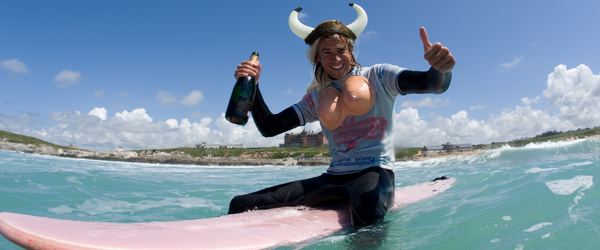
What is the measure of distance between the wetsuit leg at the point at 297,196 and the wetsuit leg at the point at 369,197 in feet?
0.79

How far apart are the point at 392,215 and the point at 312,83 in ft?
4.25

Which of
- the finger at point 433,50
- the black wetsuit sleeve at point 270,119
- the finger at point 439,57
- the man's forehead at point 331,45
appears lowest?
the black wetsuit sleeve at point 270,119

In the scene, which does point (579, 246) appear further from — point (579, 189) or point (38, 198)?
point (38, 198)

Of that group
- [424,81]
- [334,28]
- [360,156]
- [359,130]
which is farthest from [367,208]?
[334,28]

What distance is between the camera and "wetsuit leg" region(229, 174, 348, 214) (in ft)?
7.34

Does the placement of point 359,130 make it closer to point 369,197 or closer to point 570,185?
point 369,197

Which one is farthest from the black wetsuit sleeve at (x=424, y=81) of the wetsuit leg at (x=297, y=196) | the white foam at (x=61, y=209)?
the white foam at (x=61, y=209)

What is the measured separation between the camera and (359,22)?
8.09 ft

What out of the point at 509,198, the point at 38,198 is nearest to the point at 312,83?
the point at 509,198

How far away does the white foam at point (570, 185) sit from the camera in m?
2.33

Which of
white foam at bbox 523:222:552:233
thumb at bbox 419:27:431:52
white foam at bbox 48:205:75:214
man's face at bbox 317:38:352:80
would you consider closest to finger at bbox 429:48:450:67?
thumb at bbox 419:27:431:52

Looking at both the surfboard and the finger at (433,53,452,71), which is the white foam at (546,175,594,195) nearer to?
the finger at (433,53,452,71)

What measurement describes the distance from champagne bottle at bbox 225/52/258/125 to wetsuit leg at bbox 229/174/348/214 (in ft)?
2.09

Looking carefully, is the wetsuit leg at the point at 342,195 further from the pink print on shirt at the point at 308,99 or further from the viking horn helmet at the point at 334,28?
the viking horn helmet at the point at 334,28
